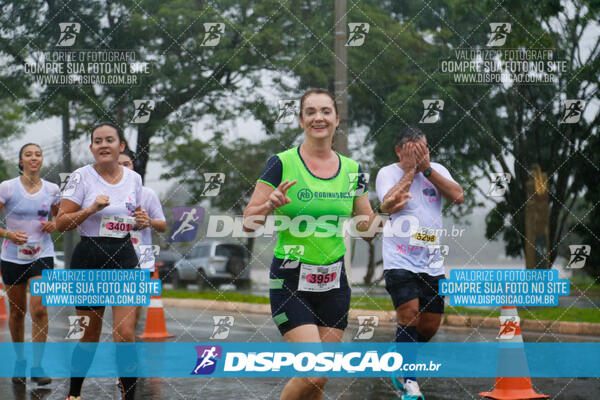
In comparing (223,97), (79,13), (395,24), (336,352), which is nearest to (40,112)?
(79,13)

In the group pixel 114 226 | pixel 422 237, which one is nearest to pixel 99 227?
pixel 114 226

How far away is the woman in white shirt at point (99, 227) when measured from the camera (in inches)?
225

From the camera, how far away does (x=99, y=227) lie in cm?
575

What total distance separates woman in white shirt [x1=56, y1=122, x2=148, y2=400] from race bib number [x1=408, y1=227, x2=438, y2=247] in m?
1.99

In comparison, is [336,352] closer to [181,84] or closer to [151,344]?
[151,344]

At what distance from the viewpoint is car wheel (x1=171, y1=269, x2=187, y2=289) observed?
28617 mm

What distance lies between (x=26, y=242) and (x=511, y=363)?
429cm

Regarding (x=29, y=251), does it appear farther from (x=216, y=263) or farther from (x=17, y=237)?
(x=216, y=263)

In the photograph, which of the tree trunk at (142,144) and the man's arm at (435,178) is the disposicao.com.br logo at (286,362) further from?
the tree trunk at (142,144)

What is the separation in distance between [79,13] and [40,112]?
2867 millimetres

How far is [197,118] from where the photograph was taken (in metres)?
19.8

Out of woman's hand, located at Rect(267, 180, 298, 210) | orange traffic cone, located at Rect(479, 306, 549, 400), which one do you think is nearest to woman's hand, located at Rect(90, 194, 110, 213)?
woman's hand, located at Rect(267, 180, 298, 210)

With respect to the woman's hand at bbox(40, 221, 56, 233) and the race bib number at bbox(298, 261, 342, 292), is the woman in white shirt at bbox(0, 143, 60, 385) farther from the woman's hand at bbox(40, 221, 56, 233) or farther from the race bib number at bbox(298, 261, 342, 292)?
the race bib number at bbox(298, 261, 342, 292)

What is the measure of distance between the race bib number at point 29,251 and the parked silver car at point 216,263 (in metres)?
18.3
